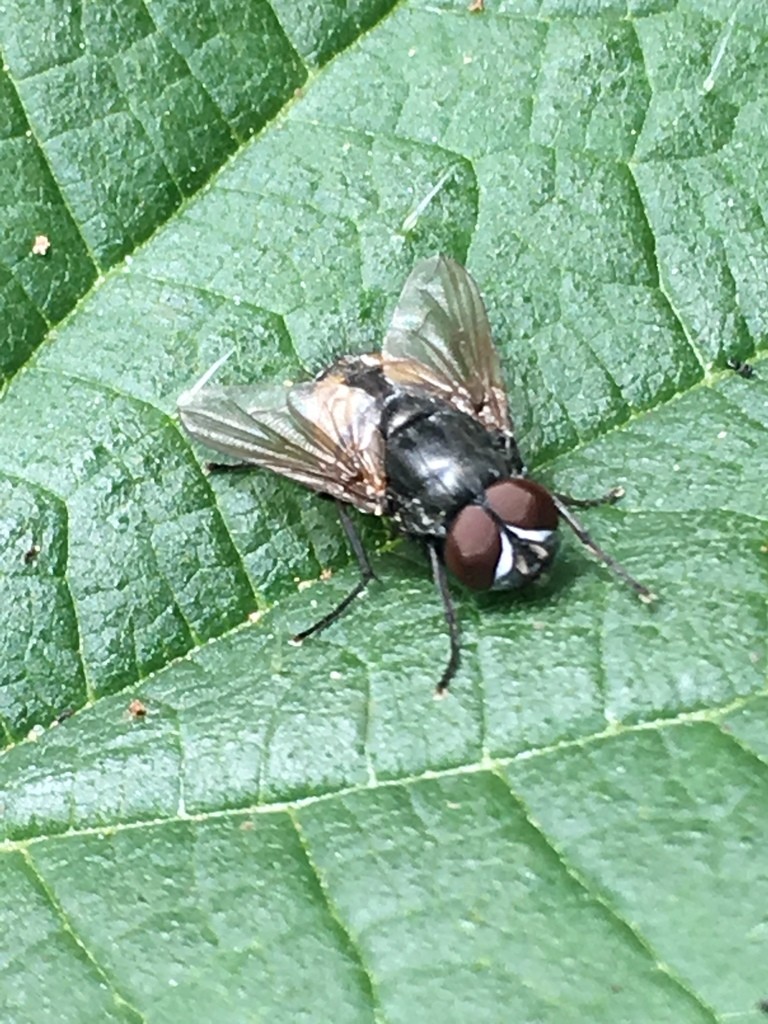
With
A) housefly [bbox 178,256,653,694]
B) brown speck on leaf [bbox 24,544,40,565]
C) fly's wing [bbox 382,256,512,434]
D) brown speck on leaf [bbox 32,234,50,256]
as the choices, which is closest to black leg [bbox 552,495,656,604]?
housefly [bbox 178,256,653,694]

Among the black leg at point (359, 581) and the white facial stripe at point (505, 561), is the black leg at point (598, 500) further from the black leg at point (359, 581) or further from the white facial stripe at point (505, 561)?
the black leg at point (359, 581)

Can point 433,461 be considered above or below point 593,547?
above

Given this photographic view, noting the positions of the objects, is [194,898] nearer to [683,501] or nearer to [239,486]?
[239,486]

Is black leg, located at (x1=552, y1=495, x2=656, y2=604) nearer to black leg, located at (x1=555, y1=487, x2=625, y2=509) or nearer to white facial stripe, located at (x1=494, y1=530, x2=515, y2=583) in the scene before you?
black leg, located at (x1=555, y1=487, x2=625, y2=509)

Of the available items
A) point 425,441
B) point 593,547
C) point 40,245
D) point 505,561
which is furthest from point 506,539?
point 40,245

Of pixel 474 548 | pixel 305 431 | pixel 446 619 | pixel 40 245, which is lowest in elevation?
pixel 446 619

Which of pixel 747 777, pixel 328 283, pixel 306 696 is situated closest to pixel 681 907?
pixel 747 777

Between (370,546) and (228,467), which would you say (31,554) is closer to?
(228,467)

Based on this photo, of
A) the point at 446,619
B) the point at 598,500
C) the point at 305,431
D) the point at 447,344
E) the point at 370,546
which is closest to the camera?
the point at 446,619
